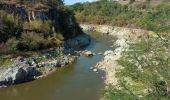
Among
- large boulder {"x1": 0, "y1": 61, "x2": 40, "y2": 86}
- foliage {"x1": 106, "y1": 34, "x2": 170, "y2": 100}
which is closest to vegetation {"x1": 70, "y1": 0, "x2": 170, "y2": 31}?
large boulder {"x1": 0, "y1": 61, "x2": 40, "y2": 86}

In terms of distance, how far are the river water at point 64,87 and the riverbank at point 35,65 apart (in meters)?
0.98

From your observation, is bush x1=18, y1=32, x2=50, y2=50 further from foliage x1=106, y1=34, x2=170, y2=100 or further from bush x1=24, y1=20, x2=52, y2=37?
foliage x1=106, y1=34, x2=170, y2=100

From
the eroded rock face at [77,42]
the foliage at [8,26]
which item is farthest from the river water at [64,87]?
the eroded rock face at [77,42]

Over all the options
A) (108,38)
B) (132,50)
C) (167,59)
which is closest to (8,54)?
(132,50)

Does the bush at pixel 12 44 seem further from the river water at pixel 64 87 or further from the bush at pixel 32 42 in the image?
the river water at pixel 64 87

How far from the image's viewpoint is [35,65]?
53.7m

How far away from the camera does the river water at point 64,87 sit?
43.1m

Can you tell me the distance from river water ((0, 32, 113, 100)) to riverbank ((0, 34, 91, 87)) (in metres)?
0.98

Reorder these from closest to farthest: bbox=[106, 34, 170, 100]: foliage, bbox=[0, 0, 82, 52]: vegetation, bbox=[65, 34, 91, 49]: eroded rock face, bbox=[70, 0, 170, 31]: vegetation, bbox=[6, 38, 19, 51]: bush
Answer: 1. bbox=[106, 34, 170, 100]: foliage
2. bbox=[6, 38, 19, 51]: bush
3. bbox=[0, 0, 82, 52]: vegetation
4. bbox=[65, 34, 91, 49]: eroded rock face
5. bbox=[70, 0, 170, 31]: vegetation

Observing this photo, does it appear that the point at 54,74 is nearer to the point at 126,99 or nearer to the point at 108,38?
the point at 126,99

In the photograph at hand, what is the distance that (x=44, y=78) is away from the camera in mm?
50281

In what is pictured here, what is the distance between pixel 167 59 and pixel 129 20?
95375mm

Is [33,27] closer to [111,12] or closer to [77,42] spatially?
[77,42]

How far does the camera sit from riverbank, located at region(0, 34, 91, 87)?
47344 millimetres
